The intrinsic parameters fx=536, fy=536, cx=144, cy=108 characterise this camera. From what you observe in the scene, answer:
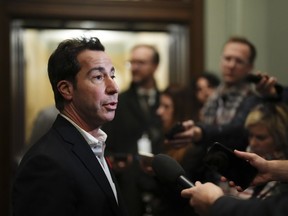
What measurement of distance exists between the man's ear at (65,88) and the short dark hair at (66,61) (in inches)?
0.5

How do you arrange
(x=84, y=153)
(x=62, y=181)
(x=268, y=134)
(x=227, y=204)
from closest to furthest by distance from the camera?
(x=227, y=204) → (x=62, y=181) → (x=84, y=153) → (x=268, y=134)

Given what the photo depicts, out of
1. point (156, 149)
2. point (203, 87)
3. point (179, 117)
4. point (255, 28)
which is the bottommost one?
point (156, 149)

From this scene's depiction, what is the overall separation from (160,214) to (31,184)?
1176 millimetres

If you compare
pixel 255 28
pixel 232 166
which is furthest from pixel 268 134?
pixel 255 28

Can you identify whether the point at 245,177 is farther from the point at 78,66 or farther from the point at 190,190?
the point at 78,66

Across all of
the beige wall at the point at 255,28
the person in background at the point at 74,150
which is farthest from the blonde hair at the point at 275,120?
the person in background at the point at 74,150

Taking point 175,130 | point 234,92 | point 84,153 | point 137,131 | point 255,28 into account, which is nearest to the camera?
point 84,153

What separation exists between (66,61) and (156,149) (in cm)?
152

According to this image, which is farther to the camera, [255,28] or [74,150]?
[255,28]

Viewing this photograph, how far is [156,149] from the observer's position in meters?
3.15

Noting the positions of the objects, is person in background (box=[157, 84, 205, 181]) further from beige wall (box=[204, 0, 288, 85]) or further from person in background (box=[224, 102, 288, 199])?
beige wall (box=[204, 0, 288, 85])

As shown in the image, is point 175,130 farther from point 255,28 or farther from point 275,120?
point 255,28

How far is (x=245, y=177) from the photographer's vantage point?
1.73 meters

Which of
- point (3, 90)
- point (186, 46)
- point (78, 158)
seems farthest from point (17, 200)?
point (186, 46)
